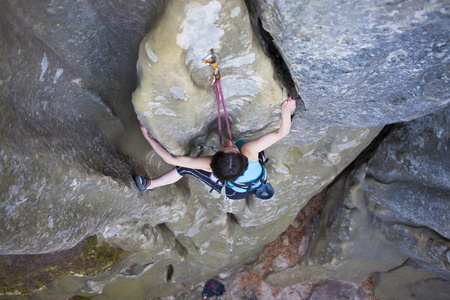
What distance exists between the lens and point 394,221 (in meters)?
6.45

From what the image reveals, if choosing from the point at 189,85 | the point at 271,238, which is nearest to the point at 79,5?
the point at 189,85

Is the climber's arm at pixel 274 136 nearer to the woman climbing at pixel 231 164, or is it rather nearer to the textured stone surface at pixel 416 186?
the woman climbing at pixel 231 164

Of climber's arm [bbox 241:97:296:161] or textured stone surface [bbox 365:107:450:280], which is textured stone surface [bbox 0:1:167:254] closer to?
climber's arm [bbox 241:97:296:161]

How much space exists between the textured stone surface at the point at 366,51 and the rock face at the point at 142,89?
0.04 ft

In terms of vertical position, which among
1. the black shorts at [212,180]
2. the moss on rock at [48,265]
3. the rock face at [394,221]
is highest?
the black shorts at [212,180]

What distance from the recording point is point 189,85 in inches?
115

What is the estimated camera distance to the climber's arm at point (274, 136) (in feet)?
11.5

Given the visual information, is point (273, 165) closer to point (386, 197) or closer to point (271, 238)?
point (386, 197)

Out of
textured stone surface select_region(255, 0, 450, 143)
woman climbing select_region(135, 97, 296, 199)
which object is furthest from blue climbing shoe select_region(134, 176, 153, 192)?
textured stone surface select_region(255, 0, 450, 143)

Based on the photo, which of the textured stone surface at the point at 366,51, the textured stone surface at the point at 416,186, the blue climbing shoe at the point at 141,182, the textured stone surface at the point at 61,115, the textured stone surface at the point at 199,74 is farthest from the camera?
the textured stone surface at the point at 416,186

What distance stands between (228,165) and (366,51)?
1.66 m

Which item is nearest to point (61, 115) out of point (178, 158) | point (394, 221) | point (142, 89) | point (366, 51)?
point (142, 89)

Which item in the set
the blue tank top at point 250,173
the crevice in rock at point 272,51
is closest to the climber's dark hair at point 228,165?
the blue tank top at point 250,173

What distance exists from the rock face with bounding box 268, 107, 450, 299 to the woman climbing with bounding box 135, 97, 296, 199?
279cm
